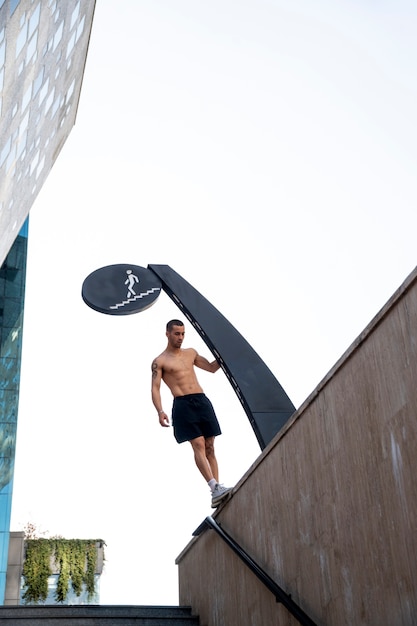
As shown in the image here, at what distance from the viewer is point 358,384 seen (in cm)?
357

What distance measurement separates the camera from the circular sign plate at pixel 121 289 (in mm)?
8039

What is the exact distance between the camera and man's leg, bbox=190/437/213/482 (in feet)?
22.2

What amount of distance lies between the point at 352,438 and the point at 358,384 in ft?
0.82

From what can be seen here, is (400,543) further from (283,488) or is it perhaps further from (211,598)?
(211,598)

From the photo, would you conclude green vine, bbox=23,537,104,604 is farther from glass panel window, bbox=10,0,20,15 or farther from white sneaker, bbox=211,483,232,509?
glass panel window, bbox=10,0,20,15

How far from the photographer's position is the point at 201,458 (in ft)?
22.6

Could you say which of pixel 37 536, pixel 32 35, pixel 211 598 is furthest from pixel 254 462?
pixel 37 536

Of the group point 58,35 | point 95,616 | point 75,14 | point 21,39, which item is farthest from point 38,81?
point 95,616

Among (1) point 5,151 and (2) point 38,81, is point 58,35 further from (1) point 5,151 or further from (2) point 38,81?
(1) point 5,151

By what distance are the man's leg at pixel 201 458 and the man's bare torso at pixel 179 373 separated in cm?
48

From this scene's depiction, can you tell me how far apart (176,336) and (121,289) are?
1.05 metres

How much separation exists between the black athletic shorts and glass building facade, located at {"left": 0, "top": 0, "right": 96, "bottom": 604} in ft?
12.4

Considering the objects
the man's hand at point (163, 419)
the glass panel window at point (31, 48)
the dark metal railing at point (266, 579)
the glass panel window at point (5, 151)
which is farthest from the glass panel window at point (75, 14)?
the dark metal railing at point (266, 579)

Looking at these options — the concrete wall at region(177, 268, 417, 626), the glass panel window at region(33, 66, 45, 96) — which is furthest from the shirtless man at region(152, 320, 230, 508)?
the glass panel window at region(33, 66, 45, 96)
